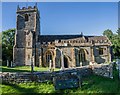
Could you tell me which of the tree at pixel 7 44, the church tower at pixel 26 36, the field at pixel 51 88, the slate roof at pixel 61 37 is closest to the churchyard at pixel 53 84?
the field at pixel 51 88

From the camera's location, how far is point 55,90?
1176 centimetres

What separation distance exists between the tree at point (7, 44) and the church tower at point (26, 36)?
5.17 meters

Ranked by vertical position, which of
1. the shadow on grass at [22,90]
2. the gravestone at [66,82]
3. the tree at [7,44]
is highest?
the tree at [7,44]

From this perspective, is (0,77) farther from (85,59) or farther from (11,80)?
(85,59)

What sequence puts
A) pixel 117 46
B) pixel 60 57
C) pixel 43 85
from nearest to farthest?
pixel 43 85 < pixel 60 57 < pixel 117 46

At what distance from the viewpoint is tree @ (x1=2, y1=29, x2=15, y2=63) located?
34.7 meters

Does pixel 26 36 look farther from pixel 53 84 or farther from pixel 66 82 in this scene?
pixel 66 82

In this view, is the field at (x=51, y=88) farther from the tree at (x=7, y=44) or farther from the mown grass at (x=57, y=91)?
the tree at (x=7, y=44)

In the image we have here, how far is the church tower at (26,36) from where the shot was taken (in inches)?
1166

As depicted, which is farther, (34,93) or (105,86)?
(105,86)

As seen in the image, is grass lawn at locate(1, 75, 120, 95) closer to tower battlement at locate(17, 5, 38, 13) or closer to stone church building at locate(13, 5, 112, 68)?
stone church building at locate(13, 5, 112, 68)

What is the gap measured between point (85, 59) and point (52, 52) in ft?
14.6

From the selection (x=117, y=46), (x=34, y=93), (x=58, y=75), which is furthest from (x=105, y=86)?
(x=117, y=46)

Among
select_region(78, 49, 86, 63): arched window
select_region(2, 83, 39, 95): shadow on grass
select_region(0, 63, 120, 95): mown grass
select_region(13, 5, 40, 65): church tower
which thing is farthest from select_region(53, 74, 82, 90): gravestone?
select_region(78, 49, 86, 63): arched window
